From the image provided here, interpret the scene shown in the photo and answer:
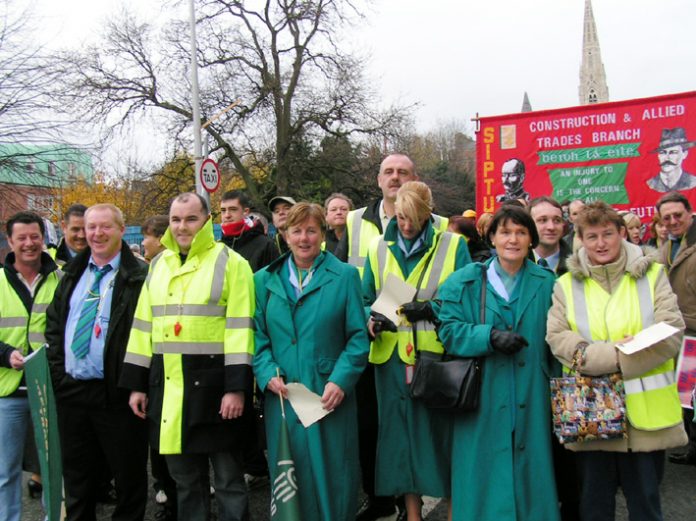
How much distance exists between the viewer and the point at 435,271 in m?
3.41

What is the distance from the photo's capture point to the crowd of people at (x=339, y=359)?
282 centimetres

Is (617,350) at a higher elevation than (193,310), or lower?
lower

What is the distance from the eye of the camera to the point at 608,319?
9.16 feet

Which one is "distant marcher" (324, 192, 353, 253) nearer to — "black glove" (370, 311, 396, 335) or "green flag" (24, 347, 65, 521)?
"black glove" (370, 311, 396, 335)

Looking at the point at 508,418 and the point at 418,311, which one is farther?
the point at 418,311

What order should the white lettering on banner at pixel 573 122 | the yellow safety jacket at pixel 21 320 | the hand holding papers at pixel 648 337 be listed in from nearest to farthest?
the hand holding papers at pixel 648 337
the yellow safety jacket at pixel 21 320
the white lettering on banner at pixel 573 122

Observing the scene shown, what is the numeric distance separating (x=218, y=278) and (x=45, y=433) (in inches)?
47.2

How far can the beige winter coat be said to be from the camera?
2.64 meters

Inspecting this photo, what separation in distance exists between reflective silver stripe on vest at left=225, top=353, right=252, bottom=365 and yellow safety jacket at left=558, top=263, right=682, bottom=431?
68.8 inches

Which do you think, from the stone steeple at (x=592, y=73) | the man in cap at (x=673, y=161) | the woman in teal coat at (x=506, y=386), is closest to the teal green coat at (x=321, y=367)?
the woman in teal coat at (x=506, y=386)

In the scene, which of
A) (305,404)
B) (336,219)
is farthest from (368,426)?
(336,219)

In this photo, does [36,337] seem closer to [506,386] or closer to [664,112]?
[506,386]

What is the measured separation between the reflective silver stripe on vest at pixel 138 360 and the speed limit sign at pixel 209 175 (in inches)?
404

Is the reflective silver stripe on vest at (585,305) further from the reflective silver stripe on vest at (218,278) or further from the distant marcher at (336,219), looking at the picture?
the distant marcher at (336,219)
